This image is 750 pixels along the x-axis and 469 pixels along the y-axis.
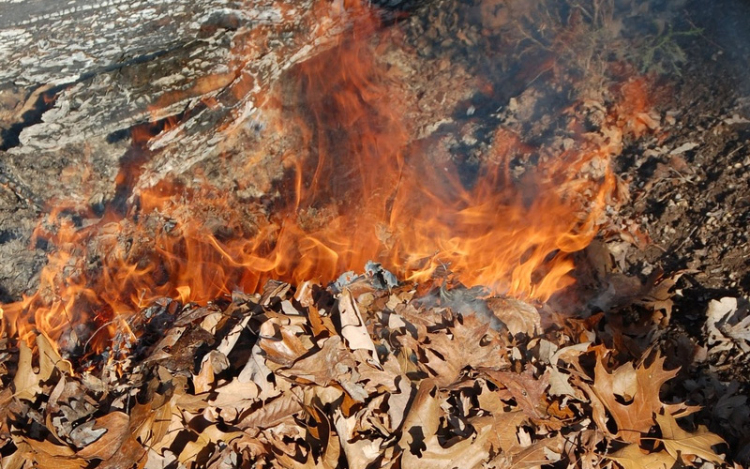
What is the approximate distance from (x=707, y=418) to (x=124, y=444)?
→ 3072mm

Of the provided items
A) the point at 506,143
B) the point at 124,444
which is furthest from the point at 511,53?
the point at 124,444

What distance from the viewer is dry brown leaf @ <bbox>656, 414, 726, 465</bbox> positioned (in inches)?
106

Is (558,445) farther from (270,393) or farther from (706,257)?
(706,257)

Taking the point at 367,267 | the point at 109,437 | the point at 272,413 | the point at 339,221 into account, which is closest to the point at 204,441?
the point at 272,413

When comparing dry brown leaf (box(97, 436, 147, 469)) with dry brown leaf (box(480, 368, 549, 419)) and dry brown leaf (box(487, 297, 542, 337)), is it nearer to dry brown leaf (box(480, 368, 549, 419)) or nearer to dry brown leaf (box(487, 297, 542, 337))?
dry brown leaf (box(480, 368, 549, 419))

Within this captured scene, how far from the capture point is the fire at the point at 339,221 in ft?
13.1

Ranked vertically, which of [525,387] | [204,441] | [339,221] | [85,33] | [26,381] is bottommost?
[525,387]

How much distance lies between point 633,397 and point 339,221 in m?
2.68

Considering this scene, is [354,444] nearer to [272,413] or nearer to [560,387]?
[272,413]

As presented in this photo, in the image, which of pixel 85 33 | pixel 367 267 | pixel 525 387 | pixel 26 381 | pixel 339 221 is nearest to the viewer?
pixel 525 387

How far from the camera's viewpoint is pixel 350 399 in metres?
2.68

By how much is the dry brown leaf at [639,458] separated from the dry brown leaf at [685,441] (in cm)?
5

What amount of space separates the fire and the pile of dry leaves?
584 mm

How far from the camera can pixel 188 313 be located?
11.0 feet
